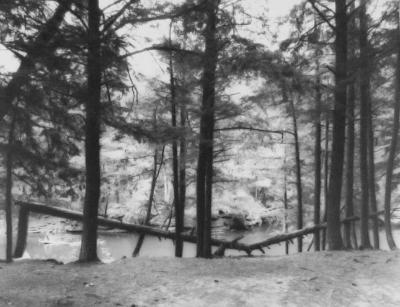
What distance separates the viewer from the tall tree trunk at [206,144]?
9.46 meters

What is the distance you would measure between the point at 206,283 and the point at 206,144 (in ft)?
15.2

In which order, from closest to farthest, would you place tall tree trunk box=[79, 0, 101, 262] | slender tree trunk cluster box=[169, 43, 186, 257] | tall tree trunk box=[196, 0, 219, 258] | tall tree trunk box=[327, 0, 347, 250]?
tall tree trunk box=[79, 0, 101, 262]
tall tree trunk box=[327, 0, 347, 250]
tall tree trunk box=[196, 0, 219, 258]
slender tree trunk cluster box=[169, 43, 186, 257]

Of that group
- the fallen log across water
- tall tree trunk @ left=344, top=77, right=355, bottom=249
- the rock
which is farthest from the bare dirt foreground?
the rock

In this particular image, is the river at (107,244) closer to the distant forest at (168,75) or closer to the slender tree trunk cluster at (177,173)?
the slender tree trunk cluster at (177,173)

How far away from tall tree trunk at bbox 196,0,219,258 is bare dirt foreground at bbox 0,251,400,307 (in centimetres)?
270

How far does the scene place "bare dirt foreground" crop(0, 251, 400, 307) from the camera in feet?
17.5

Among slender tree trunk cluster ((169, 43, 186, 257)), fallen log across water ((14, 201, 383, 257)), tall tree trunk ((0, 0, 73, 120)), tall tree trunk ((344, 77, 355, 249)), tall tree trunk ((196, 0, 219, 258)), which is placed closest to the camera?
tall tree trunk ((0, 0, 73, 120))

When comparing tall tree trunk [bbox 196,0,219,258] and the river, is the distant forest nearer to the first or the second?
→ tall tree trunk [bbox 196,0,219,258]

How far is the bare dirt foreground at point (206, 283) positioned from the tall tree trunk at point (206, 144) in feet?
8.85

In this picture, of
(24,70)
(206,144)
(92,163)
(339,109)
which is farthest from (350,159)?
(24,70)

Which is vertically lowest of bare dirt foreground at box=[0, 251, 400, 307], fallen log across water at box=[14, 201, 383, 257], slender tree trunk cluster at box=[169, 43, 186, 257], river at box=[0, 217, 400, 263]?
→ river at box=[0, 217, 400, 263]

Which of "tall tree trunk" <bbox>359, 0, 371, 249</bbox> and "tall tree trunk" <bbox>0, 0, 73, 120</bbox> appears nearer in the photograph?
"tall tree trunk" <bbox>0, 0, 73, 120</bbox>

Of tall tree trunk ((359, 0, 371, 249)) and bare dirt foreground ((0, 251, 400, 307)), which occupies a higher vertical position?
tall tree trunk ((359, 0, 371, 249))

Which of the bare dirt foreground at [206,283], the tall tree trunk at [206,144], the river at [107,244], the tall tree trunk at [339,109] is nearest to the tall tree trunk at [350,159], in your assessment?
the tall tree trunk at [339,109]
